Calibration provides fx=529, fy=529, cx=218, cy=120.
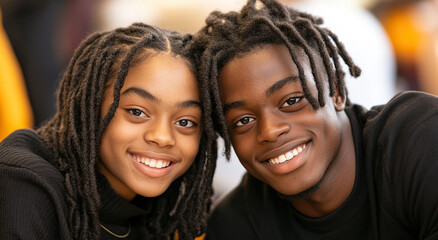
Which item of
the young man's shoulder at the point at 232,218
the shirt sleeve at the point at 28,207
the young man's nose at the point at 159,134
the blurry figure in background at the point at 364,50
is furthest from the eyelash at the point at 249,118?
the blurry figure in background at the point at 364,50

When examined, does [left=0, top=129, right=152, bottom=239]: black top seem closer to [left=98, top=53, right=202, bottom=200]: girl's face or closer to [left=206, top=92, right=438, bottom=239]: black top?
[left=98, top=53, right=202, bottom=200]: girl's face

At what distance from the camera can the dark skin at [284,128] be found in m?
1.65

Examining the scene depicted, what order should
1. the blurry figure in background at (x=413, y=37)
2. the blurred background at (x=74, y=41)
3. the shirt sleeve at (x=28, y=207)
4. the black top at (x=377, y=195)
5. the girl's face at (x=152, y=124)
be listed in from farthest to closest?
the blurry figure in background at (x=413, y=37) < the blurred background at (x=74, y=41) < the girl's face at (x=152, y=124) < the black top at (x=377, y=195) < the shirt sleeve at (x=28, y=207)

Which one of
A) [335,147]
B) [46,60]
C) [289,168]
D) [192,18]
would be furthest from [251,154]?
[192,18]

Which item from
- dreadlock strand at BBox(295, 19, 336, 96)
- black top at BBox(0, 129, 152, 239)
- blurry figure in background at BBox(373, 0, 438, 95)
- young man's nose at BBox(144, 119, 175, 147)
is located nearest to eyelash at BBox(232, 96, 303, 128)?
dreadlock strand at BBox(295, 19, 336, 96)

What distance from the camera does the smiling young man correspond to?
5.31 ft

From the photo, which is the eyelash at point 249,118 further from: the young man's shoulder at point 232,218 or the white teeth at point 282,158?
Answer: the young man's shoulder at point 232,218

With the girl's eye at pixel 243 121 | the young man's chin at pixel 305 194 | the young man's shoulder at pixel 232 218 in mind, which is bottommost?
the young man's shoulder at pixel 232 218

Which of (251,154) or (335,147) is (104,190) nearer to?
(251,154)

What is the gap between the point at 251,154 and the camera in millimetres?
1728

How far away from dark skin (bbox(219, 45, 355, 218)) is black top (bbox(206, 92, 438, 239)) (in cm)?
7

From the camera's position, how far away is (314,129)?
5.53ft

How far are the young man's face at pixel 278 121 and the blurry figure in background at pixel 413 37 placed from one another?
2339mm

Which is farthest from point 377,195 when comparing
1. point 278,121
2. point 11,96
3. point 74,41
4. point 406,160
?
point 74,41
